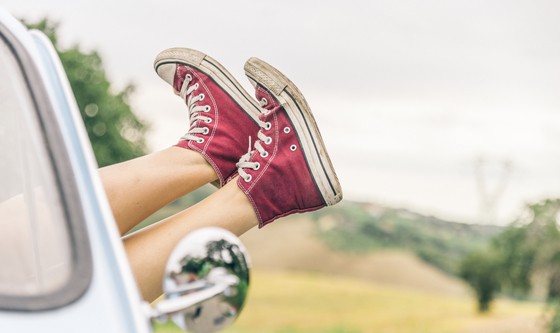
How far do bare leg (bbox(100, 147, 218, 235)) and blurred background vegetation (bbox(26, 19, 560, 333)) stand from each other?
379 inches

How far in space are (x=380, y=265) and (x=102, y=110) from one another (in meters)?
5.48

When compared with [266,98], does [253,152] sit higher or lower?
lower

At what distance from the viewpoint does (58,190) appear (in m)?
1.56

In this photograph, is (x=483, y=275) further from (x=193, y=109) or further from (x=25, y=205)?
(x=25, y=205)

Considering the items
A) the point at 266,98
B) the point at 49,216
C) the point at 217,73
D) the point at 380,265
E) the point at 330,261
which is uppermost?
the point at 217,73

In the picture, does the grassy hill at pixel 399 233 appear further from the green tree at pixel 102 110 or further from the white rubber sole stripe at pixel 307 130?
the white rubber sole stripe at pixel 307 130

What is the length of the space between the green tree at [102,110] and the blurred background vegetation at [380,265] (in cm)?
2

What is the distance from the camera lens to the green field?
12828 millimetres

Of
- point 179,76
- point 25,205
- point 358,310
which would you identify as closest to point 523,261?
point 358,310

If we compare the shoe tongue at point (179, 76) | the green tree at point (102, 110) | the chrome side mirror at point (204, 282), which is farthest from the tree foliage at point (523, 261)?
the chrome side mirror at point (204, 282)

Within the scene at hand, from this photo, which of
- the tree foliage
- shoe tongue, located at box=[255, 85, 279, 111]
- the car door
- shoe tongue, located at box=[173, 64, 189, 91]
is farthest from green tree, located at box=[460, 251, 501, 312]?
the car door

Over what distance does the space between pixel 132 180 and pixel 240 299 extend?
1013 mm

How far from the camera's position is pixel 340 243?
1484cm

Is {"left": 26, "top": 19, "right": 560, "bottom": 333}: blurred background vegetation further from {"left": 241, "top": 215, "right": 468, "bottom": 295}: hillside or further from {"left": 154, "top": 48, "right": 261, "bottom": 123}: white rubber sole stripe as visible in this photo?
{"left": 154, "top": 48, "right": 261, "bottom": 123}: white rubber sole stripe
